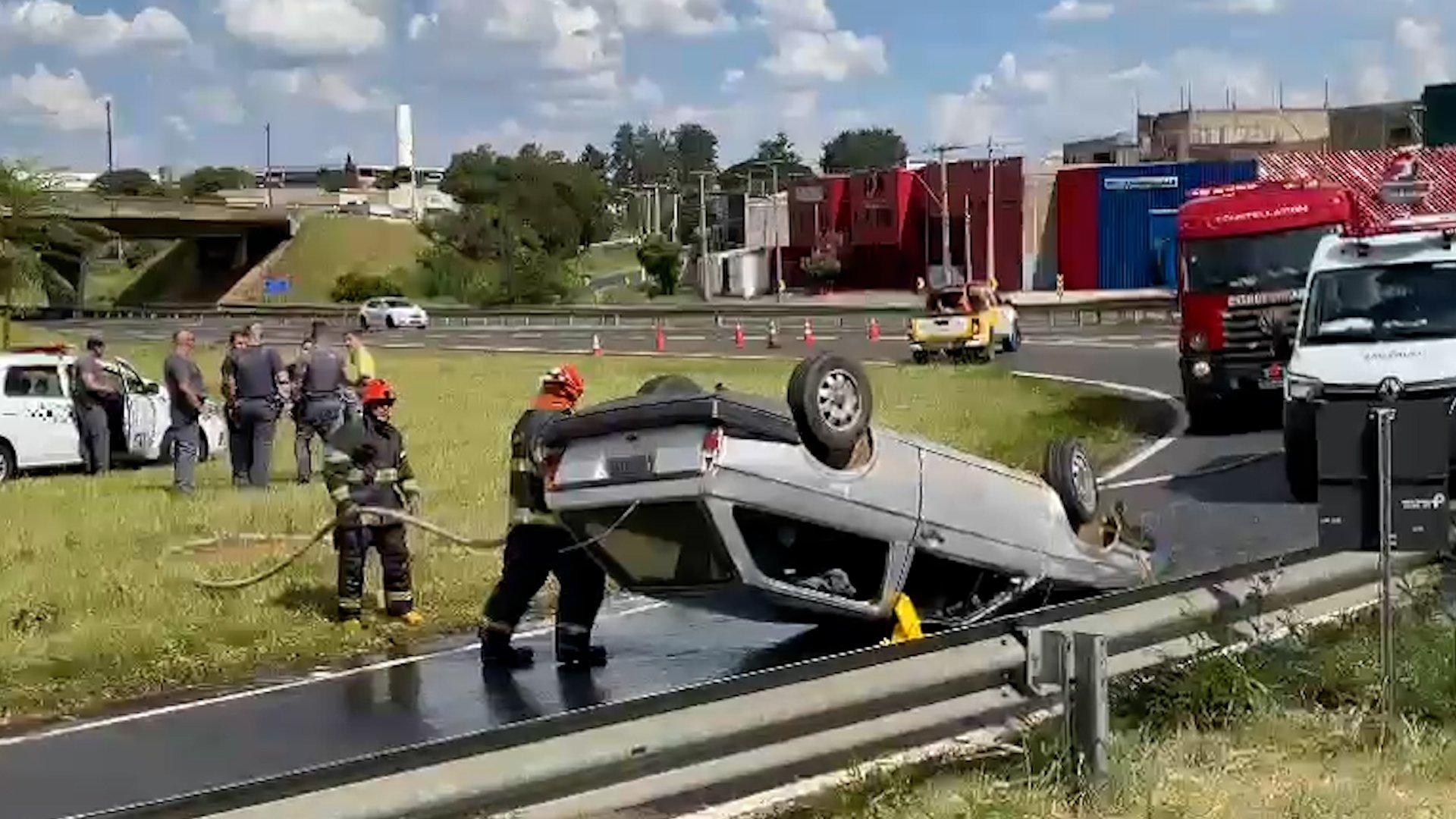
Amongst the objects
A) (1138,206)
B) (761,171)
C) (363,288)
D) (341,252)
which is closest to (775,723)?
(1138,206)

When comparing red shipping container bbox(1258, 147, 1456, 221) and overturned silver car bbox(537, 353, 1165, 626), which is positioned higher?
red shipping container bbox(1258, 147, 1456, 221)

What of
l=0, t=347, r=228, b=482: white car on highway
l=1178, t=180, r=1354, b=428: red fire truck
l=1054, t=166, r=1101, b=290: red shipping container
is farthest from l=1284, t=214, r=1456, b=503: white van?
l=1054, t=166, r=1101, b=290: red shipping container

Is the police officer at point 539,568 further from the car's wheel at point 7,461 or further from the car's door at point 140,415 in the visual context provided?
the car's door at point 140,415

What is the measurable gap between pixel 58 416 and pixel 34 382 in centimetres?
47

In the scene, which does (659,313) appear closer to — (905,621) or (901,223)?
(901,223)

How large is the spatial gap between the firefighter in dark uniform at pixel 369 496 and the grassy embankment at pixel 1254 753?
5.27 meters

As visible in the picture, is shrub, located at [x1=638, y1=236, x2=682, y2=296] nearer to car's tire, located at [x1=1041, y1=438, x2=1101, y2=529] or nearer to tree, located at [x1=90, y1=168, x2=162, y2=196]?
tree, located at [x1=90, y1=168, x2=162, y2=196]

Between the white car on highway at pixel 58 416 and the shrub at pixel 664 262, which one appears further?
the shrub at pixel 664 262

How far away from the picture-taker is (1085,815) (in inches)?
229

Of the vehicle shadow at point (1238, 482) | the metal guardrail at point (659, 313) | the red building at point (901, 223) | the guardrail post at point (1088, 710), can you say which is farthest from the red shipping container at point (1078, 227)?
the guardrail post at point (1088, 710)

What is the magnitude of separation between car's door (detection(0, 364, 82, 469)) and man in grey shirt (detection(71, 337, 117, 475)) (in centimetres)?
17

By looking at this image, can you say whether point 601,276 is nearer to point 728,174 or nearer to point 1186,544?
point 728,174

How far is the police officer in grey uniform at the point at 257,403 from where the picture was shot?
17047 millimetres

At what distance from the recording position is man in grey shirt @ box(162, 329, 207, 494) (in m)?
17.2
